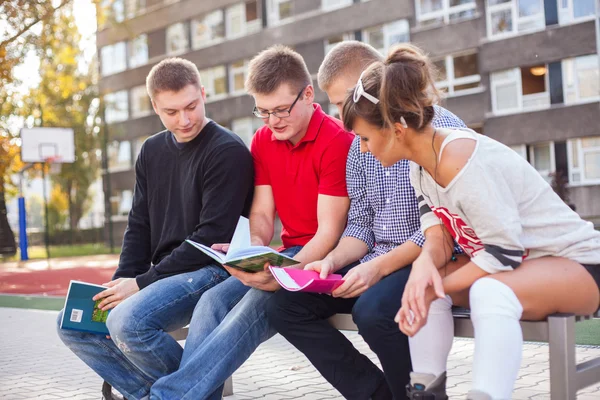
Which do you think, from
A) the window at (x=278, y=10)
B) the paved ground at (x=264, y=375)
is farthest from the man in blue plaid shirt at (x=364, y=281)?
the window at (x=278, y=10)

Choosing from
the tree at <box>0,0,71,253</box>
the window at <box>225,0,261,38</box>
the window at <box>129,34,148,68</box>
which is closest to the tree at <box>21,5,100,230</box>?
the window at <box>129,34,148,68</box>

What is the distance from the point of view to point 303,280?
2.88 metres

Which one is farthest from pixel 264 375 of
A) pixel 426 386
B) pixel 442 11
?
pixel 442 11

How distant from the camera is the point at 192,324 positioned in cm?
331

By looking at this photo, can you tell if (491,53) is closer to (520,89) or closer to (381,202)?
(520,89)

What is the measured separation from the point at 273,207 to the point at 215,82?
109 ft

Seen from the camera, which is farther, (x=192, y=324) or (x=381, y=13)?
(x=381, y=13)

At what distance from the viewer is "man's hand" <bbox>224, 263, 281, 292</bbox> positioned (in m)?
3.08

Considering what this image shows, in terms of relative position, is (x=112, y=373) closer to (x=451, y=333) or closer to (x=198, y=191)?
(x=198, y=191)

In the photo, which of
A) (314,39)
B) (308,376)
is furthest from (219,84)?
(308,376)

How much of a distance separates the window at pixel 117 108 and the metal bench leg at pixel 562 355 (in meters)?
39.7

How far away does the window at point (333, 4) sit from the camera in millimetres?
30353

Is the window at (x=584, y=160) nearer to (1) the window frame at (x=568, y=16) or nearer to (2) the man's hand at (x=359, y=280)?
(1) the window frame at (x=568, y=16)

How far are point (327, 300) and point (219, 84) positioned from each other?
111 feet
